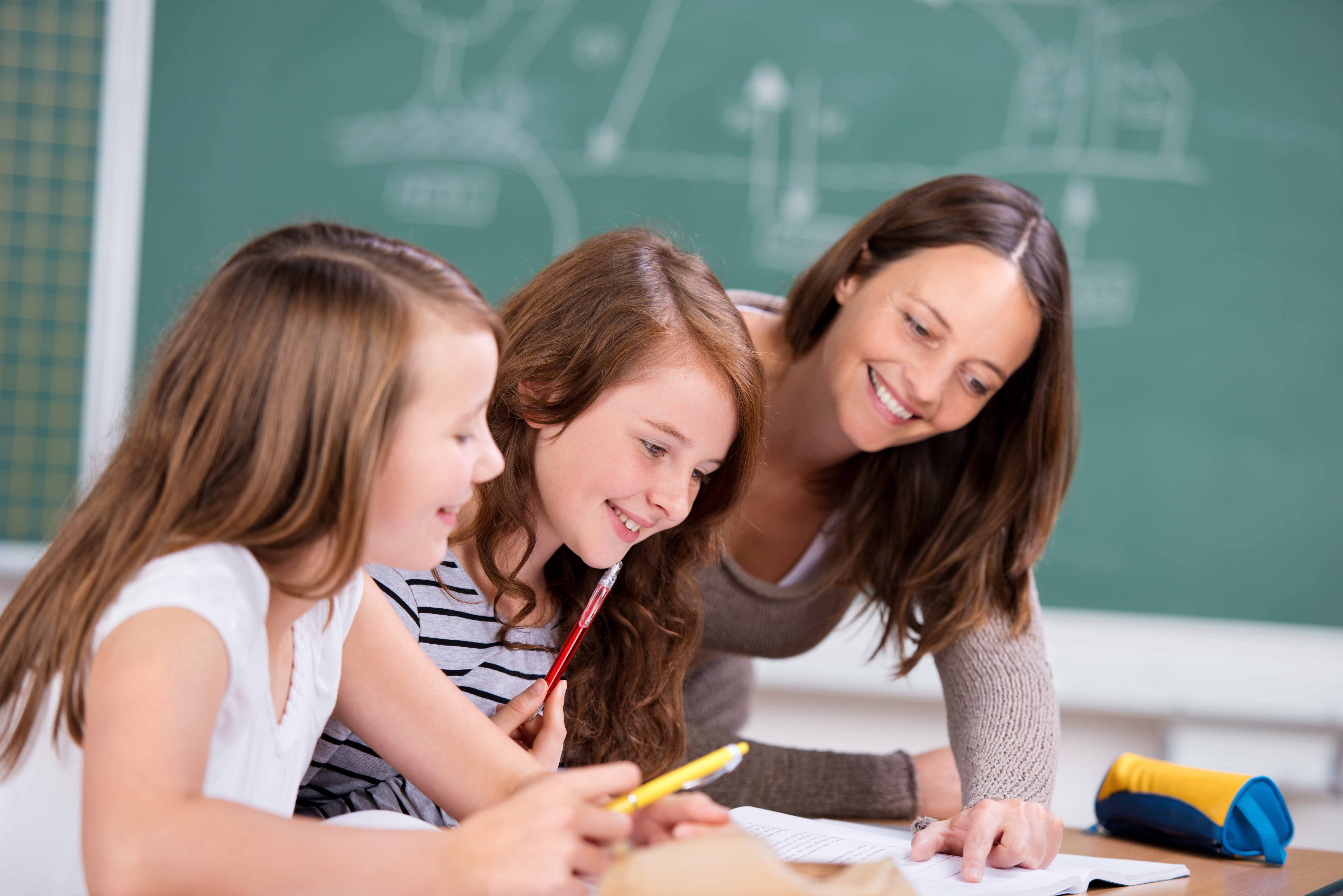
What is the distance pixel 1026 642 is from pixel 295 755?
0.92 metres

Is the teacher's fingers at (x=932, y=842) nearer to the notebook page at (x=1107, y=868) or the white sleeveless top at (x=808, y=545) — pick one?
the notebook page at (x=1107, y=868)

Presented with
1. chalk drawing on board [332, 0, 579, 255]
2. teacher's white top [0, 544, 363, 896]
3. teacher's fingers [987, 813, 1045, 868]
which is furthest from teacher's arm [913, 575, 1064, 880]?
chalk drawing on board [332, 0, 579, 255]

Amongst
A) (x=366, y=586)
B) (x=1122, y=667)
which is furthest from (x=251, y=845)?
(x=1122, y=667)

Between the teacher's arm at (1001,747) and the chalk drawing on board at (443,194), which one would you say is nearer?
the teacher's arm at (1001,747)

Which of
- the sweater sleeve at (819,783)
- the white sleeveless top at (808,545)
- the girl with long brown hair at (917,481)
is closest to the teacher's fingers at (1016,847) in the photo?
the girl with long brown hair at (917,481)

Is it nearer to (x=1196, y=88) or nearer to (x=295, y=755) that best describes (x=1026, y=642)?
(x=295, y=755)

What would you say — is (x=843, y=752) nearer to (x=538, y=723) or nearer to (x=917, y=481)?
(x=917, y=481)

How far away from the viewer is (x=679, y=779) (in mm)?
603

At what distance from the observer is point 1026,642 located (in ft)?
4.39

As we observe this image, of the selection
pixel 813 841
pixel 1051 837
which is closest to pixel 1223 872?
pixel 1051 837

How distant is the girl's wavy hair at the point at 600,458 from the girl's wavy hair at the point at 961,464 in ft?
1.05

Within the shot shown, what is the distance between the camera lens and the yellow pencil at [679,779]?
0.60 meters

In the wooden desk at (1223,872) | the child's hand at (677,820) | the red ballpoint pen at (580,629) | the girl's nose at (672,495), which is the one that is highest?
the girl's nose at (672,495)

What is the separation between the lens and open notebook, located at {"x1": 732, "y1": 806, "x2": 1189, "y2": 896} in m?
0.88
